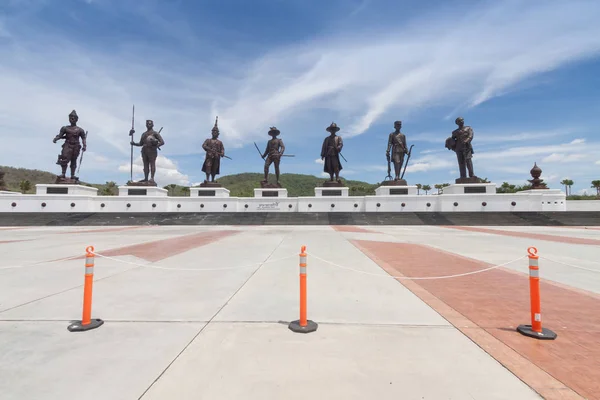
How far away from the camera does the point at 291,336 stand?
10.9 feet

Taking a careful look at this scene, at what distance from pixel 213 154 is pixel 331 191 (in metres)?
11.9

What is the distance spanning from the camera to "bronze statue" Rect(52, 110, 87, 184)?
26.2 m

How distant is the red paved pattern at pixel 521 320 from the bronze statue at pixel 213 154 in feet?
79.6

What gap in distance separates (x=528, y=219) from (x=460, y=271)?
65.4 ft

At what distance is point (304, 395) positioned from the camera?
2275mm

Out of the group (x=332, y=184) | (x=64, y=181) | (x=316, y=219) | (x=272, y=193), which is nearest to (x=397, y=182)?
(x=332, y=184)

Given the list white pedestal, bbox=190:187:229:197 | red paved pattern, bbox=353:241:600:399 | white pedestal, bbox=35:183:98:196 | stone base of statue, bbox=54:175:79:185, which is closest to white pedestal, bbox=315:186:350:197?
white pedestal, bbox=190:187:229:197

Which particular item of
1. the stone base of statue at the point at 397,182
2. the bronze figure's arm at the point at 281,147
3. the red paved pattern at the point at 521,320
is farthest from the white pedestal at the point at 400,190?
the red paved pattern at the point at 521,320

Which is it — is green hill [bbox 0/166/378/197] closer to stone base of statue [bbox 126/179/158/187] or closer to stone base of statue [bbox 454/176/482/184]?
stone base of statue [bbox 126/179/158/187]

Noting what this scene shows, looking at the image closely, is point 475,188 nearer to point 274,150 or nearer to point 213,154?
point 274,150

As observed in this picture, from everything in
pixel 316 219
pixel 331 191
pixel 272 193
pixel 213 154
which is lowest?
pixel 316 219

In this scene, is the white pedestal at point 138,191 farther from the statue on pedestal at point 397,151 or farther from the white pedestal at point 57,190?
the statue on pedestal at point 397,151

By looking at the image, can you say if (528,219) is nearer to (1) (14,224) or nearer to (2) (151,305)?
(2) (151,305)

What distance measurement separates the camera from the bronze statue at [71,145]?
26172mm
